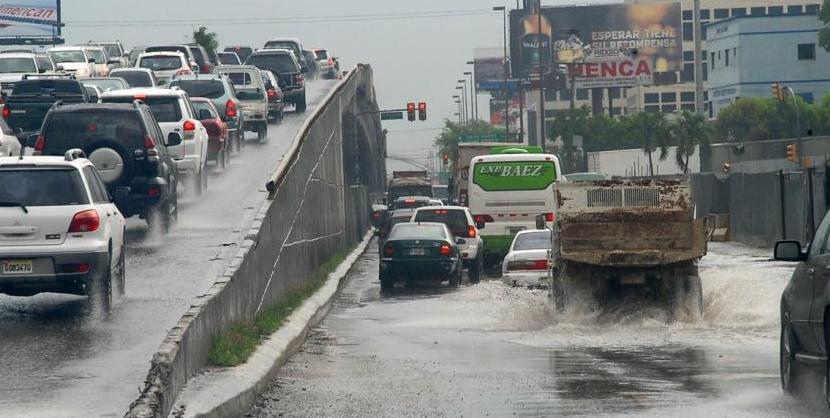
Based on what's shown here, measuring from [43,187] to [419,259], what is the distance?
16.0 metres

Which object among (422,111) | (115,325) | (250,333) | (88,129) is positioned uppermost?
(422,111)

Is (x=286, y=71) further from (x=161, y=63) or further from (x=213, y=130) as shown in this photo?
(x=213, y=130)

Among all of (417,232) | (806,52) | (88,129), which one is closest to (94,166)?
(88,129)

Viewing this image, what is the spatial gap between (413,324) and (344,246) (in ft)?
70.6

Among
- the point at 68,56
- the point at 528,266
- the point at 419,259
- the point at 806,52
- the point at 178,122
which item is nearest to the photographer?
the point at 528,266

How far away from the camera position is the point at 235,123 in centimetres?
4312

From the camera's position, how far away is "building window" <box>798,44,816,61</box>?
125000 mm

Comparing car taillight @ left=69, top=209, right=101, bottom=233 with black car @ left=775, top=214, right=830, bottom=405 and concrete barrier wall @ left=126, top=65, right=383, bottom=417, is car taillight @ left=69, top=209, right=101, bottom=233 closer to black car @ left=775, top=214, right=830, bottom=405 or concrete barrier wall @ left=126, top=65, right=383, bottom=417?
concrete barrier wall @ left=126, top=65, right=383, bottom=417

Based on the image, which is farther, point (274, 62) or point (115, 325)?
point (274, 62)

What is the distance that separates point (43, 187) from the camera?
17500 mm

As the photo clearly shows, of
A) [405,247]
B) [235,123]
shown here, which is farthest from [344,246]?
[405,247]

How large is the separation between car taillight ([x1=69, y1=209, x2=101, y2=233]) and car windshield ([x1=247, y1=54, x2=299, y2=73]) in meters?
45.7

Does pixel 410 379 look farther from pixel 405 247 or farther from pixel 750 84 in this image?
pixel 750 84

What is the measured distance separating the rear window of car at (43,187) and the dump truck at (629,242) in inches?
287
